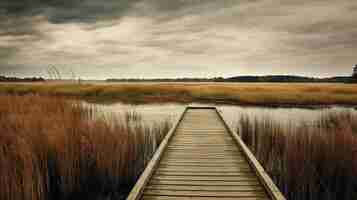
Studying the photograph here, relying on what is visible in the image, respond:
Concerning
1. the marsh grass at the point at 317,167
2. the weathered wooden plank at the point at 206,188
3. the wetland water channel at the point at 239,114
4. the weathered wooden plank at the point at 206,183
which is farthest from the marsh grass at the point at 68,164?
the wetland water channel at the point at 239,114

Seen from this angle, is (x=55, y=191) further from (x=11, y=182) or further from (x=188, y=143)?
(x=188, y=143)

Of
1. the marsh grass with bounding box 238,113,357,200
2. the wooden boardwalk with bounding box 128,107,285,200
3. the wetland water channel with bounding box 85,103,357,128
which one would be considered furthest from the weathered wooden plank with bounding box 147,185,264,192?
the wetland water channel with bounding box 85,103,357,128

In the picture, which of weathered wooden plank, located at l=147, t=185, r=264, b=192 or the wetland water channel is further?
the wetland water channel

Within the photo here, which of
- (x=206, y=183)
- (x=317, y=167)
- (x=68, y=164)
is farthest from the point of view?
(x=317, y=167)

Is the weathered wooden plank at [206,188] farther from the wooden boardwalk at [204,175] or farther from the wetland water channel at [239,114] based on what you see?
the wetland water channel at [239,114]

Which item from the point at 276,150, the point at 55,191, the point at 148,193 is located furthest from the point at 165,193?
the point at 276,150

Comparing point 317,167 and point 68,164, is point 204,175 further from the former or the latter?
point 317,167

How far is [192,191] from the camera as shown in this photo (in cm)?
334

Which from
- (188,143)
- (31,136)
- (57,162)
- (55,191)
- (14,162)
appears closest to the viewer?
(14,162)

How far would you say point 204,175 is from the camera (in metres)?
3.95

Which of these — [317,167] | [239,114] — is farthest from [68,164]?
[239,114]

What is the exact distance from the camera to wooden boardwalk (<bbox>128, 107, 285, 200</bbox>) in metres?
3.22

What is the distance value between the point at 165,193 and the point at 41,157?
2303mm

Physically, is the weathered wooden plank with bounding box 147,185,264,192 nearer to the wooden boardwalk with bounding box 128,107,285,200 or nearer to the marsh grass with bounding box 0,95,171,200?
the wooden boardwalk with bounding box 128,107,285,200
